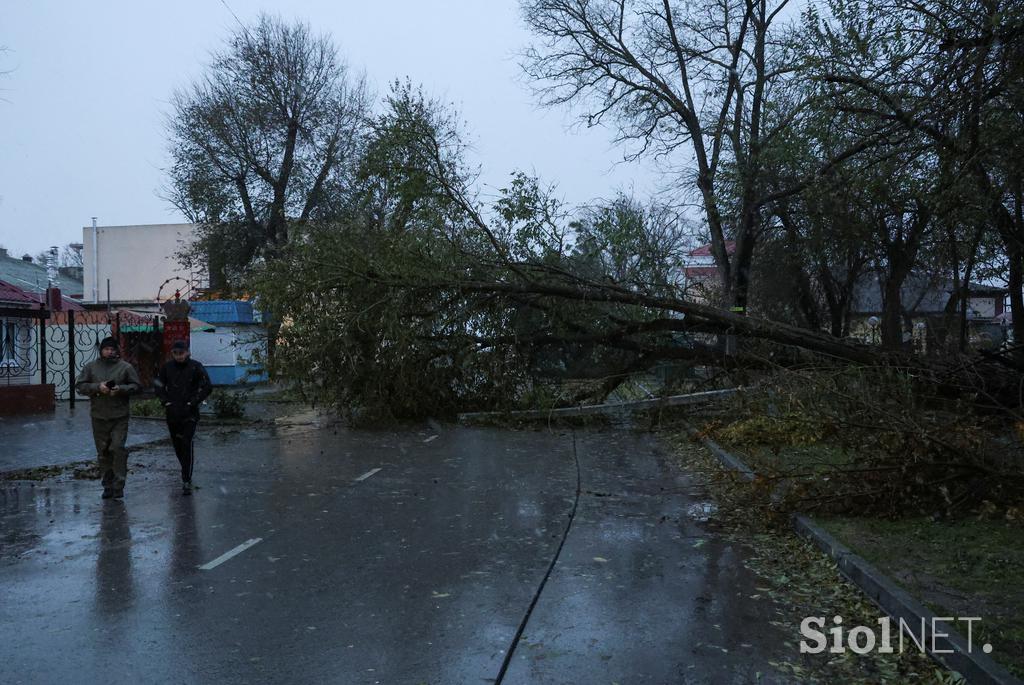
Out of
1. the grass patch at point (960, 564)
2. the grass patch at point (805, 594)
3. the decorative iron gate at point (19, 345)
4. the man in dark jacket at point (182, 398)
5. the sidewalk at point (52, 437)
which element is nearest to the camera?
the grass patch at point (805, 594)

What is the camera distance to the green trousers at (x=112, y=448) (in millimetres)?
10070

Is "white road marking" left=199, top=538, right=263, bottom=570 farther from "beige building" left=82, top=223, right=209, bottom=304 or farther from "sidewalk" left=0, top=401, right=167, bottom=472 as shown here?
"beige building" left=82, top=223, right=209, bottom=304

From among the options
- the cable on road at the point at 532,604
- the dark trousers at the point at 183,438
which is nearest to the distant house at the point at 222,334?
the dark trousers at the point at 183,438

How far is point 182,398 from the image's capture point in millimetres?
10727

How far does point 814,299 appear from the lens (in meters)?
34.0

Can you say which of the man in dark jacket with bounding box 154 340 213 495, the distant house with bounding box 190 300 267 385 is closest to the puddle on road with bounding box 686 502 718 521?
the man in dark jacket with bounding box 154 340 213 495

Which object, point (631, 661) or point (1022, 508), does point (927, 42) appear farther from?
point (631, 661)

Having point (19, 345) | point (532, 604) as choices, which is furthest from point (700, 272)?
point (532, 604)

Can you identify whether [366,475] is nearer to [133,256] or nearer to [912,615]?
[912,615]

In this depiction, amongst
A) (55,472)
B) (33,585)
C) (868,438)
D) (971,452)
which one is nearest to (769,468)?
(868,438)

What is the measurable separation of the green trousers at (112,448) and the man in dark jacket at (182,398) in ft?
1.98

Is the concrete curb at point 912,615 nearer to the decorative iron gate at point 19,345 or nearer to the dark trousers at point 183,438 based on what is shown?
the dark trousers at point 183,438

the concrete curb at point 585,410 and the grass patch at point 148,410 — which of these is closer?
the concrete curb at point 585,410

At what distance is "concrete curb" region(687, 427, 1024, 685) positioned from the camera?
15.5 feet
